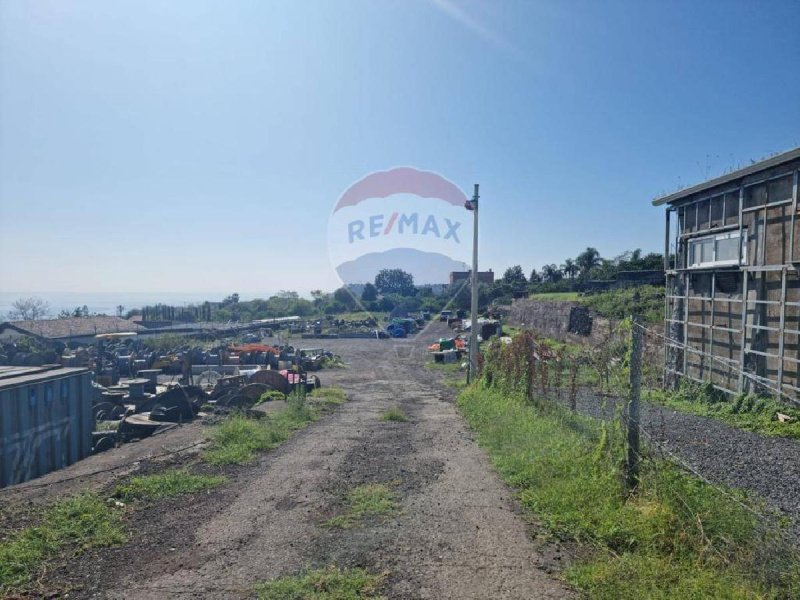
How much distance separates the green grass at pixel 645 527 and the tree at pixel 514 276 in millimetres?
57836

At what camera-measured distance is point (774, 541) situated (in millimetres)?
3486

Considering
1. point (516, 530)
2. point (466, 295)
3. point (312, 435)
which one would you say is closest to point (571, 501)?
point (516, 530)

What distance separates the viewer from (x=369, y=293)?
71.3 meters

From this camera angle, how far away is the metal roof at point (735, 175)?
961cm

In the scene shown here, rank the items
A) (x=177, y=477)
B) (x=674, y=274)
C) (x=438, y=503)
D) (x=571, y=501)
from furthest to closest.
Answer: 1. (x=674, y=274)
2. (x=177, y=477)
3. (x=438, y=503)
4. (x=571, y=501)

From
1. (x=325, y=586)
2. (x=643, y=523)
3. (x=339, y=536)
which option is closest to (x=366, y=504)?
(x=339, y=536)

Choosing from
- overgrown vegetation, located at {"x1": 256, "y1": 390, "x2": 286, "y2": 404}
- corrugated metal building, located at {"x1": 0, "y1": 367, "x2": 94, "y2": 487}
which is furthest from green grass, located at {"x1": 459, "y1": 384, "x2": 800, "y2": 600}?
overgrown vegetation, located at {"x1": 256, "y1": 390, "x2": 286, "y2": 404}

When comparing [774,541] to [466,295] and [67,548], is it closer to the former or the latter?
[67,548]

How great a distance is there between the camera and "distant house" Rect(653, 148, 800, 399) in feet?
32.0

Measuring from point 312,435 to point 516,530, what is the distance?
5303mm

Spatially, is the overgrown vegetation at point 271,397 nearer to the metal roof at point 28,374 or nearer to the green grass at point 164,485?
the metal roof at point 28,374

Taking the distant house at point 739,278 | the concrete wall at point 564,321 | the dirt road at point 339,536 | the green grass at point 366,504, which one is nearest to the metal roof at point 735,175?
the distant house at point 739,278

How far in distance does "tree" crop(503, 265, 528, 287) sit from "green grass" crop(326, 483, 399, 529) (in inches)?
2293

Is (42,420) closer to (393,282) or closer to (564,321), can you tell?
(564,321)
